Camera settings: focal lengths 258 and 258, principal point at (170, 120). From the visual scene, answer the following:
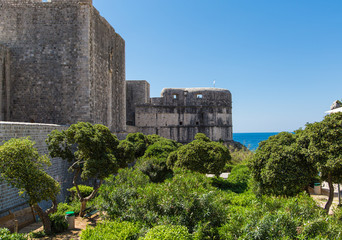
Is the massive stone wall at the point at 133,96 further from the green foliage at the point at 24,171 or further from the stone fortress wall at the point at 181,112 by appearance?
the green foliage at the point at 24,171

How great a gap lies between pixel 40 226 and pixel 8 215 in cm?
117

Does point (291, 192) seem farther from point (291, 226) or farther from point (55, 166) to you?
point (55, 166)

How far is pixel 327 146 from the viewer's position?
6.34 m

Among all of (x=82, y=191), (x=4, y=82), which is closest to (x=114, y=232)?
(x=82, y=191)

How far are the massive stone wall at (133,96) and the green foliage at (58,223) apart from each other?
19.8 m

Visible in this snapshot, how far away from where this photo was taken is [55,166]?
10.6 m

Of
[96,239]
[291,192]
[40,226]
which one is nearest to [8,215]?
[40,226]

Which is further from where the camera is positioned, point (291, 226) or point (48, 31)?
point (48, 31)

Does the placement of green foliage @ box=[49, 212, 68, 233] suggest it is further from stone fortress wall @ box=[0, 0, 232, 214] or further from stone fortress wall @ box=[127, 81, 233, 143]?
stone fortress wall @ box=[127, 81, 233, 143]

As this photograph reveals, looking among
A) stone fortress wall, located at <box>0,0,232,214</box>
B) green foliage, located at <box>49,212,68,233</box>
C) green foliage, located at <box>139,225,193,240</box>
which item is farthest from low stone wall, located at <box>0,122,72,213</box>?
green foliage, located at <box>139,225,193,240</box>

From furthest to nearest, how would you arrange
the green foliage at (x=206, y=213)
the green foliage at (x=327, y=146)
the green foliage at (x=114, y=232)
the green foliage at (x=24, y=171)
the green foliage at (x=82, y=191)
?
the green foliage at (x=82, y=191), the green foliage at (x=327, y=146), the green foliage at (x=24, y=171), the green foliage at (x=114, y=232), the green foliage at (x=206, y=213)

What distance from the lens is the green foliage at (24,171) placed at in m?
5.98

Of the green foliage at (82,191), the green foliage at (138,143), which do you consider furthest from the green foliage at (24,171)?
the green foliage at (138,143)

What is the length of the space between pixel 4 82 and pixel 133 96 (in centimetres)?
1539
